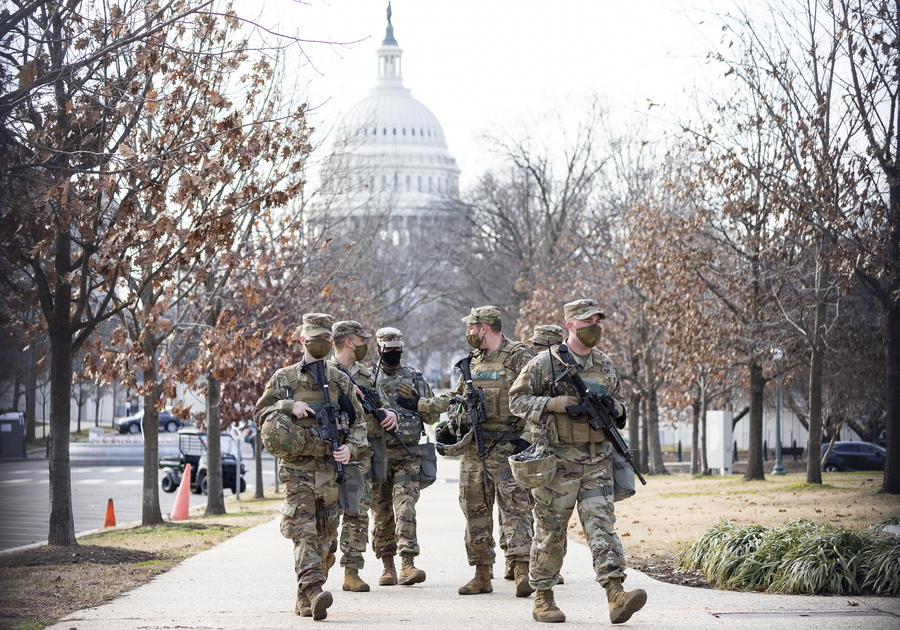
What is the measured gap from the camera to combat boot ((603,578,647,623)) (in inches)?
279

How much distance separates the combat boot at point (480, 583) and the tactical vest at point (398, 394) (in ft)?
3.99

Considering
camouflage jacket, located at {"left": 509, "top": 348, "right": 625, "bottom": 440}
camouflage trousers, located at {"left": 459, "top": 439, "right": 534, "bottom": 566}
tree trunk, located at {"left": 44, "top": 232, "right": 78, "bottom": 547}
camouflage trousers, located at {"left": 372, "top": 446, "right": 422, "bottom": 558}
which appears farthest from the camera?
tree trunk, located at {"left": 44, "top": 232, "right": 78, "bottom": 547}

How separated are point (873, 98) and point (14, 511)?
15926 millimetres

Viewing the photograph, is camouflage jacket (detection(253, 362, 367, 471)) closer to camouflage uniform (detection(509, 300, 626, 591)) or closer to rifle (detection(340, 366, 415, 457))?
rifle (detection(340, 366, 415, 457))

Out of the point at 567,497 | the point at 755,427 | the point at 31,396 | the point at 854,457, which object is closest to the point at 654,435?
the point at 854,457

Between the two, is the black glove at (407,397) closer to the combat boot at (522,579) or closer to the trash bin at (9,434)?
the combat boot at (522,579)

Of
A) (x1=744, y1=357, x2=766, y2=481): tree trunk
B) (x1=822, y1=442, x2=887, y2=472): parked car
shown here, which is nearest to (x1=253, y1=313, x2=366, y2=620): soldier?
(x1=744, y1=357, x2=766, y2=481): tree trunk

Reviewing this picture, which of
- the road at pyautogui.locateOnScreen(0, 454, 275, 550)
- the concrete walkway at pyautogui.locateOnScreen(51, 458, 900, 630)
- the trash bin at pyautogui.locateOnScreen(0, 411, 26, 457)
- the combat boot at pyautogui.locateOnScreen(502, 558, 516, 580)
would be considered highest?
the trash bin at pyautogui.locateOnScreen(0, 411, 26, 457)

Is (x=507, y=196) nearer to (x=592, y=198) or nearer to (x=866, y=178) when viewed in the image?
(x=592, y=198)

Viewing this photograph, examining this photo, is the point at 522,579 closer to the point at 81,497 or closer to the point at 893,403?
the point at 893,403

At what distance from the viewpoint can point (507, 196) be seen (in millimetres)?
48812

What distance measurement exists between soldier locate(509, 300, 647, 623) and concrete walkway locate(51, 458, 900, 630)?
0.42 m

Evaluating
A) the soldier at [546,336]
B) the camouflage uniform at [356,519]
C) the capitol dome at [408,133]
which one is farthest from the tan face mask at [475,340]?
the capitol dome at [408,133]

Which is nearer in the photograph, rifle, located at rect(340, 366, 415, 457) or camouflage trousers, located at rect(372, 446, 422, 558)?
rifle, located at rect(340, 366, 415, 457)
